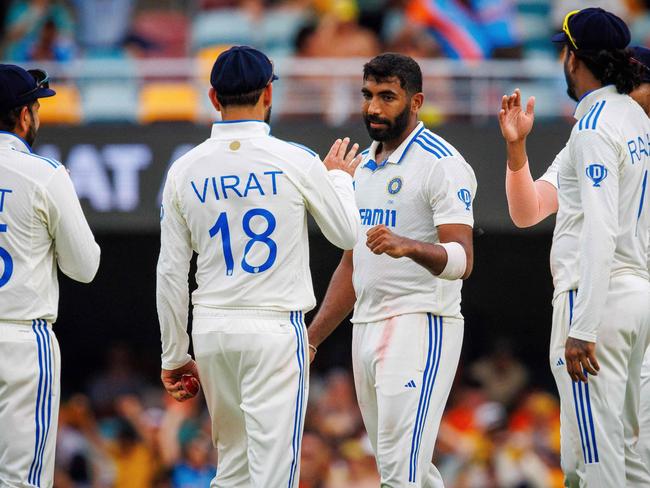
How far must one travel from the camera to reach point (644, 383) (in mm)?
6137

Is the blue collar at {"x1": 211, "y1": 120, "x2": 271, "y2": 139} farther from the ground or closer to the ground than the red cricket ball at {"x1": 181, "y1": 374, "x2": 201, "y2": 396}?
farther from the ground

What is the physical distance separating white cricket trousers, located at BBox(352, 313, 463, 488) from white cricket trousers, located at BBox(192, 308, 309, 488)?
0.58m

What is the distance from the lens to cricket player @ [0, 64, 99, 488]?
546 centimetres

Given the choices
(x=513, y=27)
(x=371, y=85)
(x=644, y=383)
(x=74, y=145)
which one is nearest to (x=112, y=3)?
(x=74, y=145)

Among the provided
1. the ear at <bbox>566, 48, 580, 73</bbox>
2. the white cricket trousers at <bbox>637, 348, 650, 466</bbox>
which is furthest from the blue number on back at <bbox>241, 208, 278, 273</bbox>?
the white cricket trousers at <bbox>637, 348, 650, 466</bbox>

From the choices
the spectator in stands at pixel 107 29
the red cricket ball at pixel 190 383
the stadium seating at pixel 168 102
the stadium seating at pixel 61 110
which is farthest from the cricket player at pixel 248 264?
the spectator in stands at pixel 107 29

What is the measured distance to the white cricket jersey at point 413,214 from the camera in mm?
5949

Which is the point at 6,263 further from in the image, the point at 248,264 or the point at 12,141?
the point at 248,264

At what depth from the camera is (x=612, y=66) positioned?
562 cm

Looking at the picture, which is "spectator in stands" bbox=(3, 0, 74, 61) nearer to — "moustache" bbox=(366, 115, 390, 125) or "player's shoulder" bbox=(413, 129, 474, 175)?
"moustache" bbox=(366, 115, 390, 125)

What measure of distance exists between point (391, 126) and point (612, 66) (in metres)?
1.08

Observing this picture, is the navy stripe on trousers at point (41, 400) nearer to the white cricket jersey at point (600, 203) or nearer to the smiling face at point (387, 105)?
the smiling face at point (387, 105)

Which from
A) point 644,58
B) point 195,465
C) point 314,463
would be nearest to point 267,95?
point 644,58

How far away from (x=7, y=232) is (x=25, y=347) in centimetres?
48
